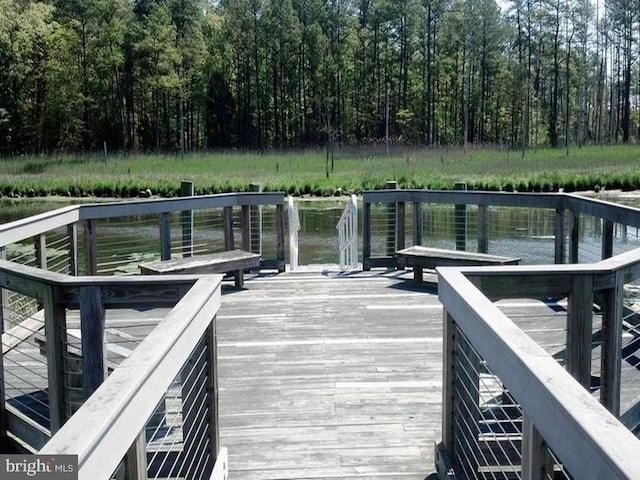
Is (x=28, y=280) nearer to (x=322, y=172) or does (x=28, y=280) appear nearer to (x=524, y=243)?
(x=524, y=243)

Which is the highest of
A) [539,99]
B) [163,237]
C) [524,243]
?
[539,99]

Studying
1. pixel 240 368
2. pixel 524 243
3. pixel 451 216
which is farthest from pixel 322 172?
pixel 240 368

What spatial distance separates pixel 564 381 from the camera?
5.03 feet

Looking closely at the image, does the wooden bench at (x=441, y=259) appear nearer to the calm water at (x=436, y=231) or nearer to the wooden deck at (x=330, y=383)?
the wooden deck at (x=330, y=383)

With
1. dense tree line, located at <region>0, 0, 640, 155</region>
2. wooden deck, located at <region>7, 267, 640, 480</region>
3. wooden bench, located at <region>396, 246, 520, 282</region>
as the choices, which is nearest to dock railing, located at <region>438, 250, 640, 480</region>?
wooden deck, located at <region>7, 267, 640, 480</region>

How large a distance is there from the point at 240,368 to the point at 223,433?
1007mm

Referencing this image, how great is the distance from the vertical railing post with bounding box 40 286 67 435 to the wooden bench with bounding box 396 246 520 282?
4.21m

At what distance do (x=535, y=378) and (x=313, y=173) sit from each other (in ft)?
77.9

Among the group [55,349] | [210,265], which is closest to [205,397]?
[55,349]

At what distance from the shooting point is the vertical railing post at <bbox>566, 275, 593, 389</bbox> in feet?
9.62

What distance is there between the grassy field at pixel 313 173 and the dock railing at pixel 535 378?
17.3 m

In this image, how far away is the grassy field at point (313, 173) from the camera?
21.2m

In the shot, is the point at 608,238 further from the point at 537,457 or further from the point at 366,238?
the point at 537,457
